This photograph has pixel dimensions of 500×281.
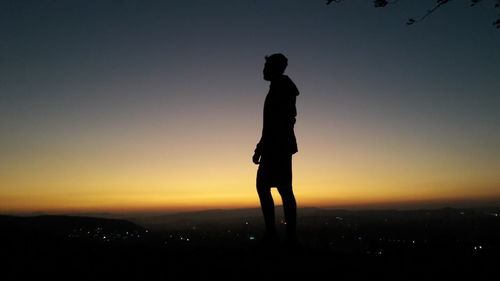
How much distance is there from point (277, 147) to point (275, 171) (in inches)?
21.5

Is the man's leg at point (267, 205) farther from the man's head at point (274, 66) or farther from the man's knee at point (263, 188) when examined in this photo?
the man's head at point (274, 66)

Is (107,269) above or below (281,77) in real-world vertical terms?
below

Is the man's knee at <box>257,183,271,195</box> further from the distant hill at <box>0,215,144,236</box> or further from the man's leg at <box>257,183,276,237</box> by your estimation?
the distant hill at <box>0,215,144,236</box>

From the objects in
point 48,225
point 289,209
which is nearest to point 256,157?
point 289,209

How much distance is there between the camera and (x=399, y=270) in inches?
246

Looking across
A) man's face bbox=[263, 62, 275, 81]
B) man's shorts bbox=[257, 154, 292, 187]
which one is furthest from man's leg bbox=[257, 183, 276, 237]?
man's face bbox=[263, 62, 275, 81]

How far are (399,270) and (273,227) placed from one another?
2.69m

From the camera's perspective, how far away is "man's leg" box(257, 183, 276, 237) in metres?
7.92

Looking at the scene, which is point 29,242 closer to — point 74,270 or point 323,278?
point 74,270

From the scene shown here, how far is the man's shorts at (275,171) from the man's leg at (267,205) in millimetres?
111

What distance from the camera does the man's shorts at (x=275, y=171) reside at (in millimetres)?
7867

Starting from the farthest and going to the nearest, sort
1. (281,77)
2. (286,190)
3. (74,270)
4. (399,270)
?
1. (281,77)
2. (286,190)
3. (399,270)
4. (74,270)

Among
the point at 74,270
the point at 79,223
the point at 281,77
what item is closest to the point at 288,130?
the point at 281,77

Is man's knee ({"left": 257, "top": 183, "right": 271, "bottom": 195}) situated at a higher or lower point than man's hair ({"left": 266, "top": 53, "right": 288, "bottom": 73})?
lower
